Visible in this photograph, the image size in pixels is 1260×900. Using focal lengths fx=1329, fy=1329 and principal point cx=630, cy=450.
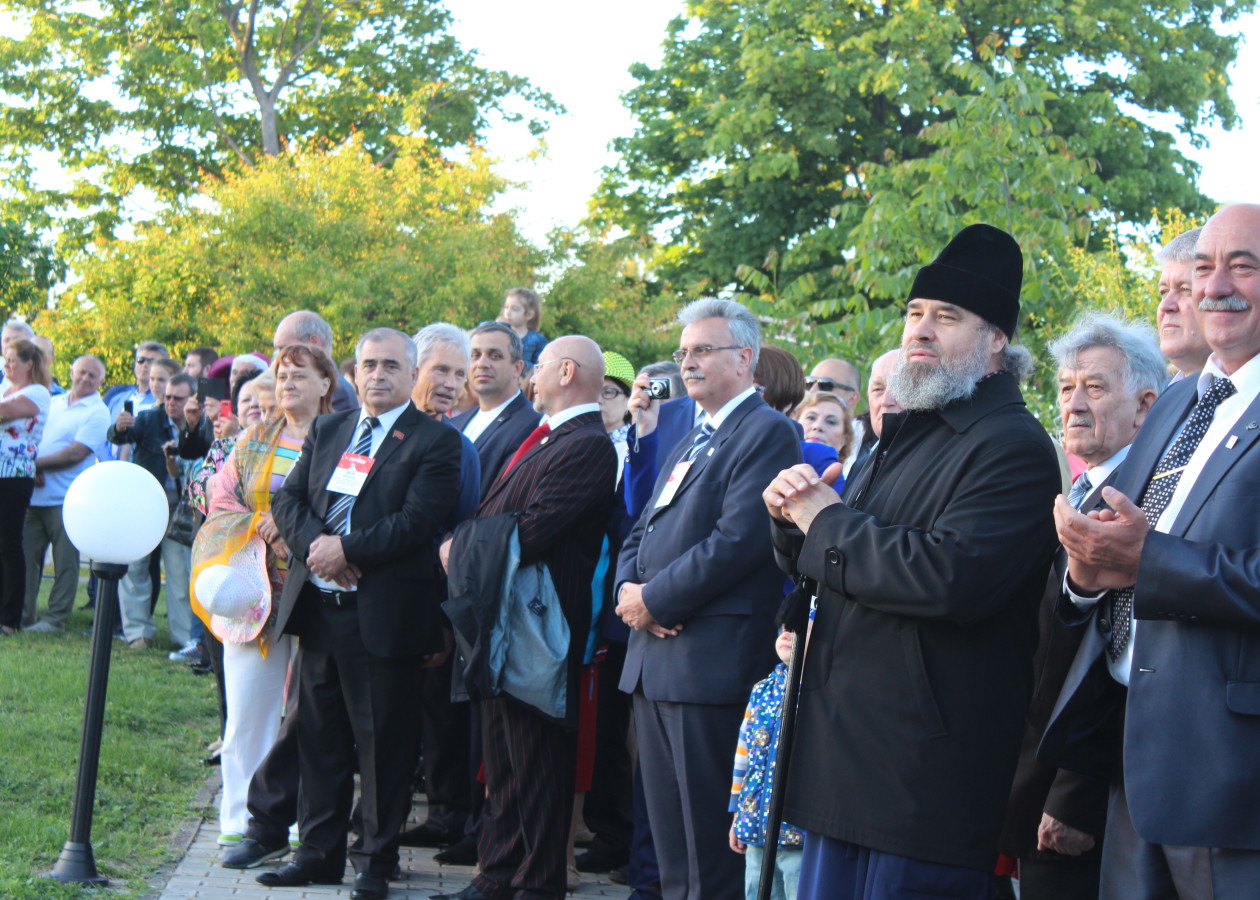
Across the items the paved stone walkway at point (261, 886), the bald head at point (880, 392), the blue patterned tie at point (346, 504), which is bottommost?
the paved stone walkway at point (261, 886)

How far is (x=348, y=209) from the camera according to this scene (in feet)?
64.6

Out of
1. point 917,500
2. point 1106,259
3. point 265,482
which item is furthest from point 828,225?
point 917,500

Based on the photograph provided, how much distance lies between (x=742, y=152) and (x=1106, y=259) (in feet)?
51.8

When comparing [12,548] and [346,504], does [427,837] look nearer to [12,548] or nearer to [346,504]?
[346,504]

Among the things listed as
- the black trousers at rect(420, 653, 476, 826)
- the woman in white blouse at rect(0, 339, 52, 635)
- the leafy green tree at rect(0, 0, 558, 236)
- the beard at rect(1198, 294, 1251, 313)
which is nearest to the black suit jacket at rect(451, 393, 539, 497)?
the black trousers at rect(420, 653, 476, 826)

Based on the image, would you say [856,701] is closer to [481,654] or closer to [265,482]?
[481,654]

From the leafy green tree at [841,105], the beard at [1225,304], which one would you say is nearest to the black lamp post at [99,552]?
the beard at [1225,304]

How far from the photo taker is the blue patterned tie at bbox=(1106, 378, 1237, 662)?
9.71ft

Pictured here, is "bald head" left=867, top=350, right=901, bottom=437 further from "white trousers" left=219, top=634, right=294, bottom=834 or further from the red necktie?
"white trousers" left=219, top=634, right=294, bottom=834

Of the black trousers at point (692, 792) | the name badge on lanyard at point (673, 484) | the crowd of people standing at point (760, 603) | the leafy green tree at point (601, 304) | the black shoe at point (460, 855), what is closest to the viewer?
the crowd of people standing at point (760, 603)

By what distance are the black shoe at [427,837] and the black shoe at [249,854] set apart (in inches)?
28.4

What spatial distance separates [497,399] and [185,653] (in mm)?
5164

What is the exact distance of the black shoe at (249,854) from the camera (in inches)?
226

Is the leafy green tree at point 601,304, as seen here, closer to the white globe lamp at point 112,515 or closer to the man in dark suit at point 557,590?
the man in dark suit at point 557,590
